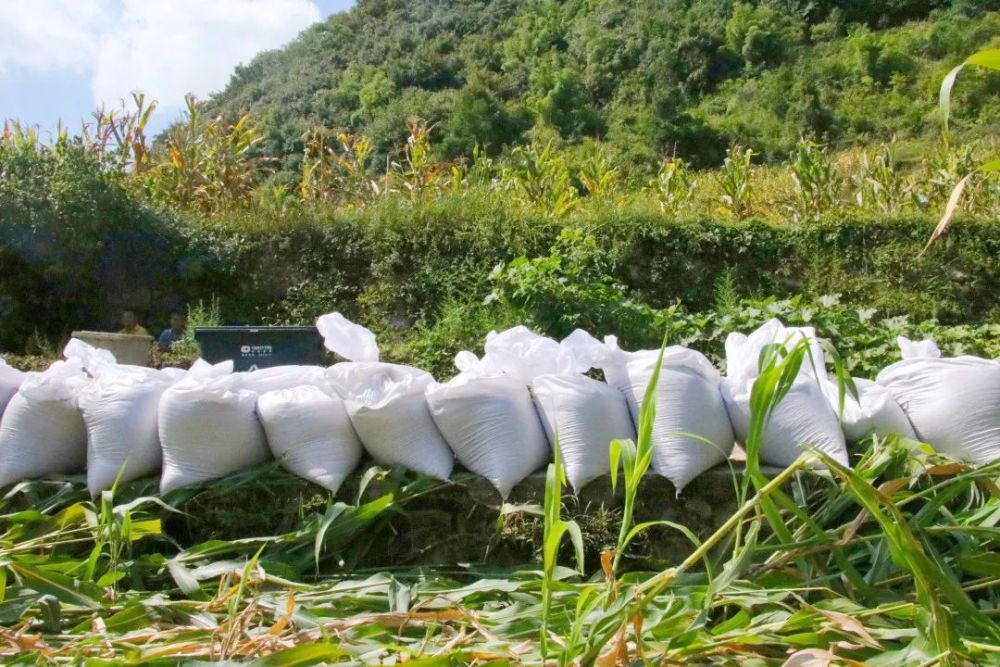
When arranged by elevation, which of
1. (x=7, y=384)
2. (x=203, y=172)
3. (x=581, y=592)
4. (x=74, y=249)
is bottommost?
A: (x=581, y=592)

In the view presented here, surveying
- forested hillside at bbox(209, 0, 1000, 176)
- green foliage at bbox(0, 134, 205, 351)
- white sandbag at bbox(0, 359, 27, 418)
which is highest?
forested hillside at bbox(209, 0, 1000, 176)

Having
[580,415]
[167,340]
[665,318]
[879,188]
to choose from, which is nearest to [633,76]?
[879,188]

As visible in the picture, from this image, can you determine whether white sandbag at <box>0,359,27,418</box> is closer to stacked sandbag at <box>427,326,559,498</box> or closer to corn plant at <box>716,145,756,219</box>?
stacked sandbag at <box>427,326,559,498</box>

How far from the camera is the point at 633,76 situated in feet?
119

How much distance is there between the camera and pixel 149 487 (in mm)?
2410

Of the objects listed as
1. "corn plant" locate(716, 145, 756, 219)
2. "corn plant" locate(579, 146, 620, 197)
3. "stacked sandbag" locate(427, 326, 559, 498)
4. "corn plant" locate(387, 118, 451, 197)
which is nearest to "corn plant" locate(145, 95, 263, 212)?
"corn plant" locate(387, 118, 451, 197)

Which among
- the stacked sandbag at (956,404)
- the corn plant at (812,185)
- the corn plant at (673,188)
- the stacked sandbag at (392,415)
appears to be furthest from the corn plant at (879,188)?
the stacked sandbag at (392,415)

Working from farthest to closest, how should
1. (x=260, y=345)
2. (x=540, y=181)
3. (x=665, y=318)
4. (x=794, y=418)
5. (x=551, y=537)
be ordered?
(x=540, y=181)
(x=665, y=318)
(x=260, y=345)
(x=794, y=418)
(x=551, y=537)

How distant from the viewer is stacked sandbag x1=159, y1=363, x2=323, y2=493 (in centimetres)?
239

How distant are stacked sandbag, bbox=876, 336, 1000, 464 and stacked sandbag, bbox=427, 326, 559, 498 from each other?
3.05ft

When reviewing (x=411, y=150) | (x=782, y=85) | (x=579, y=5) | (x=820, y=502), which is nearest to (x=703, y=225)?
(x=411, y=150)

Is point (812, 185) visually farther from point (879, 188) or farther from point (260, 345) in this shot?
point (260, 345)

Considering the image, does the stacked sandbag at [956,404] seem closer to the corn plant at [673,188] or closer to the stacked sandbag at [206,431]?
the stacked sandbag at [206,431]

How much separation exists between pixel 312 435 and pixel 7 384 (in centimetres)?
98
